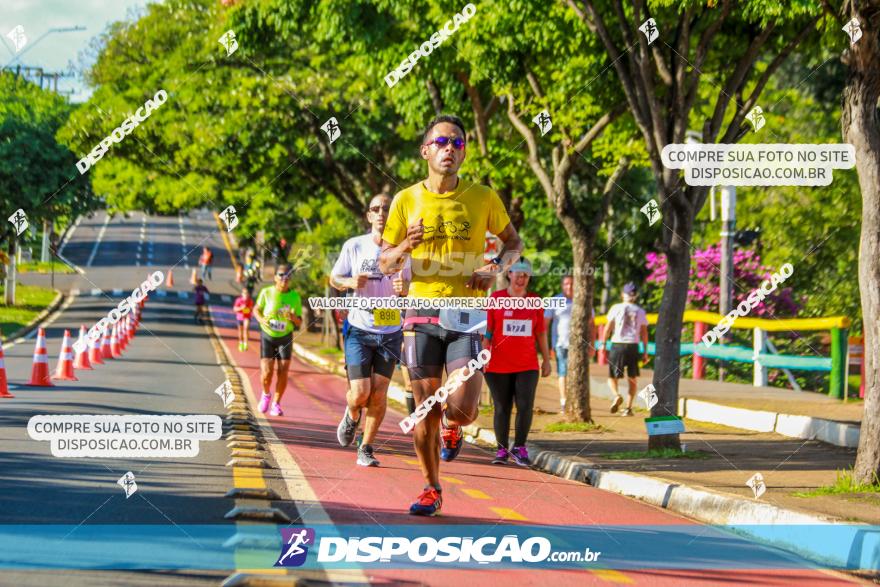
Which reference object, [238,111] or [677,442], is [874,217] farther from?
[238,111]

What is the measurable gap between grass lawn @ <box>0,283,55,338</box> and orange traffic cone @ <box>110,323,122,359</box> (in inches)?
380

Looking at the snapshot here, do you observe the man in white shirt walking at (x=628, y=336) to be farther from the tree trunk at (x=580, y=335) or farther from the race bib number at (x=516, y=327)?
the race bib number at (x=516, y=327)

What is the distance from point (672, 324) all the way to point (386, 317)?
3.71m

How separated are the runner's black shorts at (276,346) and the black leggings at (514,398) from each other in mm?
3652

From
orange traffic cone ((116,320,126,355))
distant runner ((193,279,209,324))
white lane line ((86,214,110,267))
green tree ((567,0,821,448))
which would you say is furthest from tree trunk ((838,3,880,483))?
white lane line ((86,214,110,267))

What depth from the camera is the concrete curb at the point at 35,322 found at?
36.9 metres

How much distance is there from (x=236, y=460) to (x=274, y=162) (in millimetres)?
23352

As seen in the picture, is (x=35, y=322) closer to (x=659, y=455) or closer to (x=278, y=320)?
(x=278, y=320)

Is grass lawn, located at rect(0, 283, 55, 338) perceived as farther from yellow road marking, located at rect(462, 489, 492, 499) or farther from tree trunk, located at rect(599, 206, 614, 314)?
yellow road marking, located at rect(462, 489, 492, 499)

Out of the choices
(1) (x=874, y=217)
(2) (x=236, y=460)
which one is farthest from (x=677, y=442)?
(2) (x=236, y=460)

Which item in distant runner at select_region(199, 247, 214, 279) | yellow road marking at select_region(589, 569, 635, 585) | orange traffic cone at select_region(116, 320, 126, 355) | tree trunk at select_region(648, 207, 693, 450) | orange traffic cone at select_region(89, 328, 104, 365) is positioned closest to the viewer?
yellow road marking at select_region(589, 569, 635, 585)

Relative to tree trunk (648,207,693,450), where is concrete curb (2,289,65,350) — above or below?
below

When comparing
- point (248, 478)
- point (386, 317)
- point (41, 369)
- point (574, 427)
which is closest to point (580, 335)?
point (574, 427)

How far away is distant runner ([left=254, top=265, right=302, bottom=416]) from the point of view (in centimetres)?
1634
